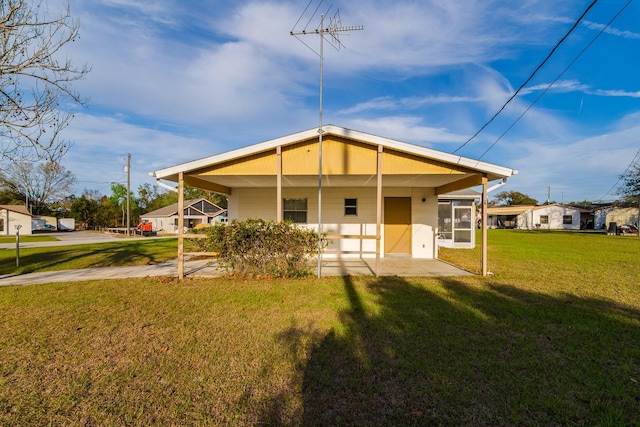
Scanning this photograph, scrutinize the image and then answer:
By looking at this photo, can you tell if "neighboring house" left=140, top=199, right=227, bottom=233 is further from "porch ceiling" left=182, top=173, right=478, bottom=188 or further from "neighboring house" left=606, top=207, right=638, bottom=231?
"neighboring house" left=606, top=207, right=638, bottom=231

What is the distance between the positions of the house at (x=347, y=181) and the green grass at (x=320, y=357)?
288 cm

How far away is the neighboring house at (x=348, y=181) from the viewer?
289 inches

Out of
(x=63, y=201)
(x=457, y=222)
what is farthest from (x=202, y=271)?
(x=63, y=201)

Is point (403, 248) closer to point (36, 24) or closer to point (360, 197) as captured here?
point (360, 197)

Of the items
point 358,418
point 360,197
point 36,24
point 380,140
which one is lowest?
point 358,418

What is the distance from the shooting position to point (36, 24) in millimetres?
5328

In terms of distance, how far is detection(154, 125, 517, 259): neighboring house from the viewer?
24.1 feet

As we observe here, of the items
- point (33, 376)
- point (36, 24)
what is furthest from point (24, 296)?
point (36, 24)

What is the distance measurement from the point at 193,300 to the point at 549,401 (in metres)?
5.28

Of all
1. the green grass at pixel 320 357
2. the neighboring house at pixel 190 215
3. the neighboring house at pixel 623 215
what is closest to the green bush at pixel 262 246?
the green grass at pixel 320 357

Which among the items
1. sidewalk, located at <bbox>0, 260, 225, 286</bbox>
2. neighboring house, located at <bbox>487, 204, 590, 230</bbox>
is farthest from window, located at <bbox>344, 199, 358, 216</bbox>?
neighboring house, located at <bbox>487, 204, 590, 230</bbox>

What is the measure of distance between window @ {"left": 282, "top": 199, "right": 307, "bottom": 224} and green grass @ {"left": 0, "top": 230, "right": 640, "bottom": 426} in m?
5.11

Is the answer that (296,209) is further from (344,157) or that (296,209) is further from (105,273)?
(105,273)

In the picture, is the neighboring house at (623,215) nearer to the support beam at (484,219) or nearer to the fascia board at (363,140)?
the support beam at (484,219)
